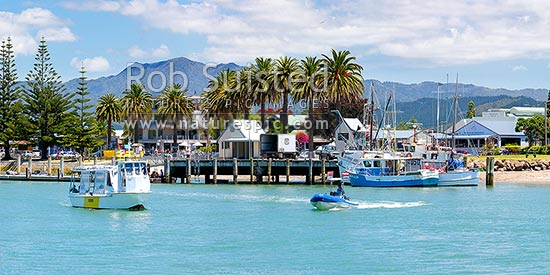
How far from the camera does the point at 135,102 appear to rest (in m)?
116

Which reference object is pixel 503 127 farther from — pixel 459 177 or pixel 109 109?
pixel 459 177

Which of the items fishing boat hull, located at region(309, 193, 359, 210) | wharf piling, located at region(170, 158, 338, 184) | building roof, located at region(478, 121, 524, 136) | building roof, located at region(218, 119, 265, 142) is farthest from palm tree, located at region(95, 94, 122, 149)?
fishing boat hull, located at region(309, 193, 359, 210)

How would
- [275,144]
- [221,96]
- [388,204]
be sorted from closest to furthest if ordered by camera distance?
[388,204] → [275,144] → [221,96]

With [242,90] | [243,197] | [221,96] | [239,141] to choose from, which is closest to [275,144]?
[239,141]

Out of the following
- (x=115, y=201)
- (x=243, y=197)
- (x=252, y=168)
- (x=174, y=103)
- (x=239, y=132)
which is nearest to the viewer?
(x=115, y=201)

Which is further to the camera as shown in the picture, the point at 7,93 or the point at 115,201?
the point at 7,93

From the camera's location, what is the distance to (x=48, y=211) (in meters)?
56.8

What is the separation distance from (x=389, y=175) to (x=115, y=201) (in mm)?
29933

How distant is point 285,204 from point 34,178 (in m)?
41.3

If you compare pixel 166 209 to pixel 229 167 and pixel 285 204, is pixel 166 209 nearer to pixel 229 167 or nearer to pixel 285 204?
pixel 285 204

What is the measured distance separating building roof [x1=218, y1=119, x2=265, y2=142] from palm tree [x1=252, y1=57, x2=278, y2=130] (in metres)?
3.04

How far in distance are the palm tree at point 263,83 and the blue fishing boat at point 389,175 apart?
A: 19140mm

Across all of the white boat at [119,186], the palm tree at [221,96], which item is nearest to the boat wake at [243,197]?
the white boat at [119,186]

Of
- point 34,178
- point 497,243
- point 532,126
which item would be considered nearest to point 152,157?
point 34,178
